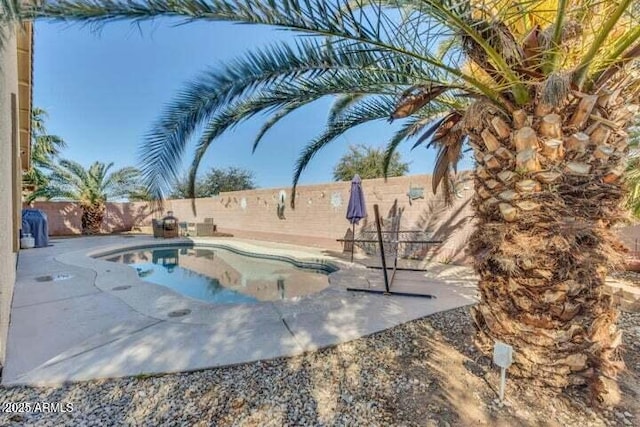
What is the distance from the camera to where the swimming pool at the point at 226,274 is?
278 inches

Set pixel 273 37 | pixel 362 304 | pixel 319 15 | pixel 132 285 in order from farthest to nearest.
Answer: pixel 132 285 < pixel 362 304 < pixel 273 37 < pixel 319 15

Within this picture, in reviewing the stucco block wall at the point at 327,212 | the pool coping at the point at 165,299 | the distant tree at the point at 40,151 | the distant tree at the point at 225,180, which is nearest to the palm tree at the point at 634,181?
the stucco block wall at the point at 327,212

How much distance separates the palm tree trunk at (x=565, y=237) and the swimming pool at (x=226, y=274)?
448 cm

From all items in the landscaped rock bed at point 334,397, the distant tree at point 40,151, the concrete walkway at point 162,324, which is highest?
the distant tree at point 40,151

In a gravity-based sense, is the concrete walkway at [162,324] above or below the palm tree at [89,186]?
below

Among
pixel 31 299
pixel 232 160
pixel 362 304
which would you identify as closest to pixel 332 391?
pixel 362 304

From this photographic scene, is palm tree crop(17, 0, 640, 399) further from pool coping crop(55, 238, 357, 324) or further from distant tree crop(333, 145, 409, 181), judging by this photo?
distant tree crop(333, 145, 409, 181)

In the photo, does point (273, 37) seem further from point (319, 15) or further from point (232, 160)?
point (232, 160)

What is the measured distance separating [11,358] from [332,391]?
11.2 ft

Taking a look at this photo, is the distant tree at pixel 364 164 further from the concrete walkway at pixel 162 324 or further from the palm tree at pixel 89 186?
the concrete walkway at pixel 162 324

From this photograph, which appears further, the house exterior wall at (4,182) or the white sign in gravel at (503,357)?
the house exterior wall at (4,182)

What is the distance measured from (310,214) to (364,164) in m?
11.8

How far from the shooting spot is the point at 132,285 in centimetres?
612

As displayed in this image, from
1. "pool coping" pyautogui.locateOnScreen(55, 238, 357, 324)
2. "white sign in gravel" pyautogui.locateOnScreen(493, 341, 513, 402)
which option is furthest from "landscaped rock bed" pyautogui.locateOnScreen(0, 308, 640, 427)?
"pool coping" pyautogui.locateOnScreen(55, 238, 357, 324)
